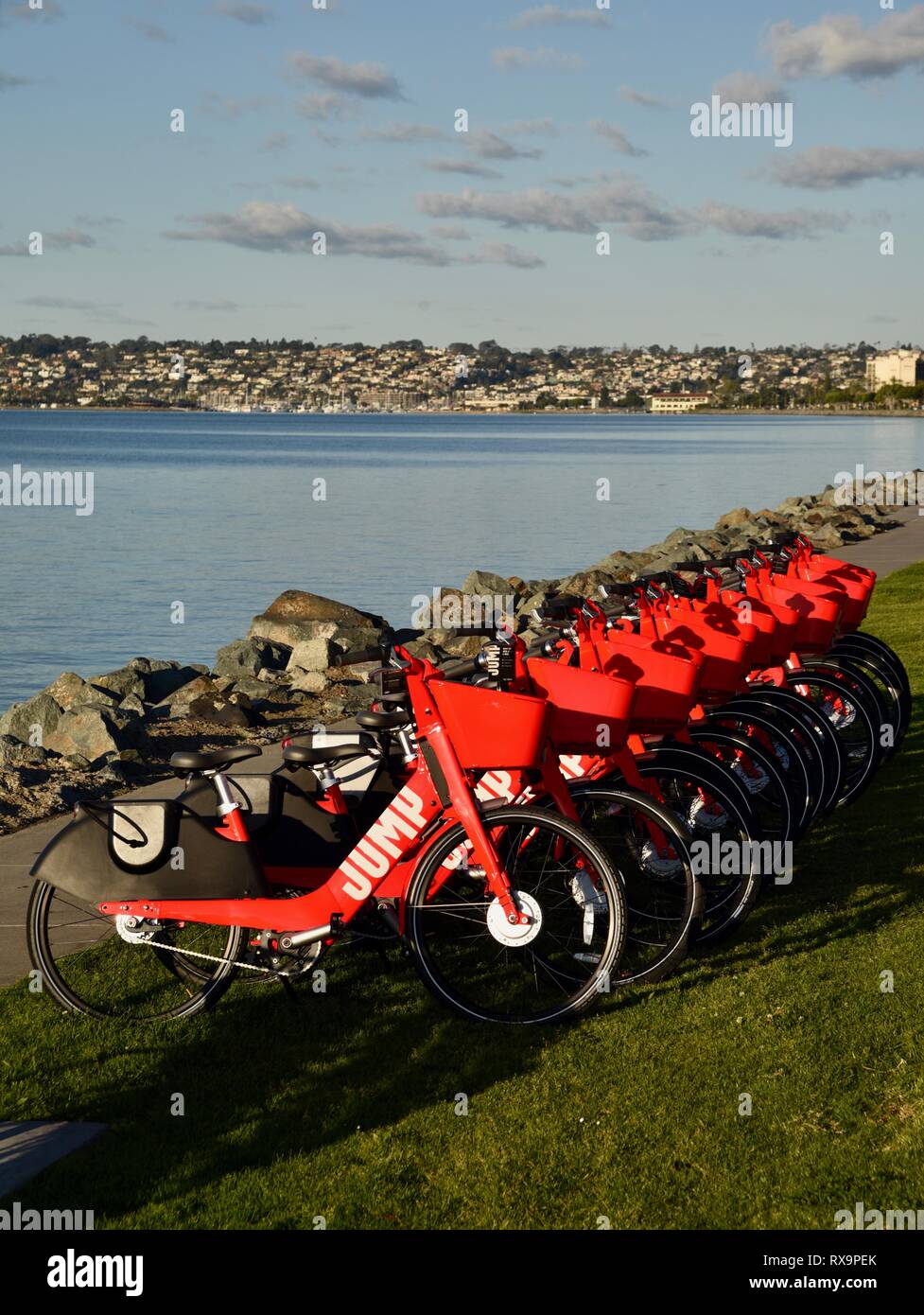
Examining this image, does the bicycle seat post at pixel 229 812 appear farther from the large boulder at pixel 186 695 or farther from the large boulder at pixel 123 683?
the large boulder at pixel 123 683

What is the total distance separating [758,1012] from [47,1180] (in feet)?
8.18

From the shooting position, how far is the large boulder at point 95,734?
38.4 feet

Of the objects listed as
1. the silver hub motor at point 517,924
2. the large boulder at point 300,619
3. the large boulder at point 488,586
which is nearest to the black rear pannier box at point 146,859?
the silver hub motor at point 517,924

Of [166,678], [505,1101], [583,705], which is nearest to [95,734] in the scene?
[166,678]

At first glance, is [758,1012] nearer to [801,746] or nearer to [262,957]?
[262,957]

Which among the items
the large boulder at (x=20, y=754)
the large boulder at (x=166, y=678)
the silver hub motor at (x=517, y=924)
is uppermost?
the silver hub motor at (x=517, y=924)

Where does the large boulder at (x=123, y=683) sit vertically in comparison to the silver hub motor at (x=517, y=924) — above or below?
below

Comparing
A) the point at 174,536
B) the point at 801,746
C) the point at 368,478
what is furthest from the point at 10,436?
the point at 801,746

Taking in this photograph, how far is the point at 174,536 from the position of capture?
1668 inches

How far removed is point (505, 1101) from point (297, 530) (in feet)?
130

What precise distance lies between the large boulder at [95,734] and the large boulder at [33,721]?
728mm

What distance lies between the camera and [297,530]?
4394 centimetres

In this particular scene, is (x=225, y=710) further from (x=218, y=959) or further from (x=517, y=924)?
(x=517, y=924)
